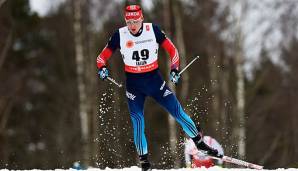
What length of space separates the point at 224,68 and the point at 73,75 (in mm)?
9206

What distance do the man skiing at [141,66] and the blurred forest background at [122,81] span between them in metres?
9.91

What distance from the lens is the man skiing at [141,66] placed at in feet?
28.1

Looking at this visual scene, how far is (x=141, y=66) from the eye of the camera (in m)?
8.62

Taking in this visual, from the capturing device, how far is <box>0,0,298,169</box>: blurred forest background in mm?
22438

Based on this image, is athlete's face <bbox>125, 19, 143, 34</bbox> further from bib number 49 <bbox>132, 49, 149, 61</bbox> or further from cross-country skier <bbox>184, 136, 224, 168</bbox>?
cross-country skier <bbox>184, 136, 224, 168</bbox>

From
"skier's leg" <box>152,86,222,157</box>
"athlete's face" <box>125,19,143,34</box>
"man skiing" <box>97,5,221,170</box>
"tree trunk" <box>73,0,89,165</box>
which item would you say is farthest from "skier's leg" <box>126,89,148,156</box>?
"tree trunk" <box>73,0,89,165</box>

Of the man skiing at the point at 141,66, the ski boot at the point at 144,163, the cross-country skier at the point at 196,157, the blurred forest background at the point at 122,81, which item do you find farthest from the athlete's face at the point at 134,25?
the blurred forest background at the point at 122,81

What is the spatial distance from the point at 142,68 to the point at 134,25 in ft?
1.85

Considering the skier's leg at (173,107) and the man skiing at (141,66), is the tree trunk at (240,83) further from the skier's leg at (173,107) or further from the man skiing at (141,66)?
the man skiing at (141,66)

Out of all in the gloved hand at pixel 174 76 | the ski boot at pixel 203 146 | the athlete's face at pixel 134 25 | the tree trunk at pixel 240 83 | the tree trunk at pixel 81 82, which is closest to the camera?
the athlete's face at pixel 134 25

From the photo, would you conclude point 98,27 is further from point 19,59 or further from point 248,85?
point 248,85

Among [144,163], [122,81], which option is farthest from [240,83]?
[144,163]

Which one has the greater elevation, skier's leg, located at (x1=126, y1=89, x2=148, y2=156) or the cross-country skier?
skier's leg, located at (x1=126, y1=89, x2=148, y2=156)

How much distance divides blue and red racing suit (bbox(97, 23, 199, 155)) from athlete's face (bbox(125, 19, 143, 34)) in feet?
0.17
